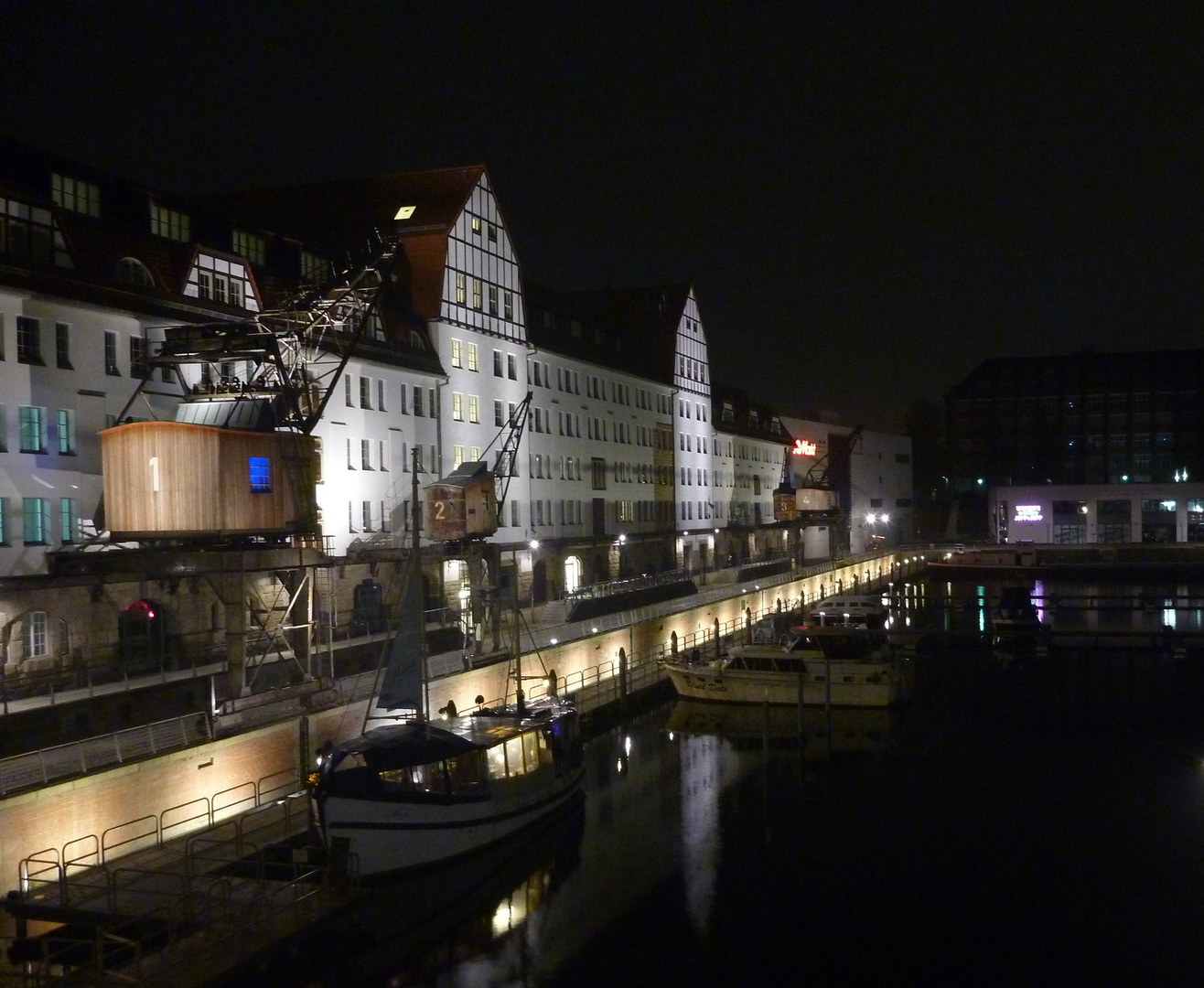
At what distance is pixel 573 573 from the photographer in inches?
2135

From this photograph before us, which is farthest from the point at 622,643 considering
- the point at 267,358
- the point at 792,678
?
the point at 267,358

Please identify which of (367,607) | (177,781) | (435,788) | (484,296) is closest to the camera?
(177,781)

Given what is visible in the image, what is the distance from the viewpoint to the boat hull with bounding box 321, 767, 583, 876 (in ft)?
67.8

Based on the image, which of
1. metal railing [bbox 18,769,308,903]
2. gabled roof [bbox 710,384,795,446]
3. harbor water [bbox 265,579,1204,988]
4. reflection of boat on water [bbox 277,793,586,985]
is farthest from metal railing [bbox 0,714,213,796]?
gabled roof [bbox 710,384,795,446]

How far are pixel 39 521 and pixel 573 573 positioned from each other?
30.2m

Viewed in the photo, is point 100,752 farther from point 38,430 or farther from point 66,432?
point 66,432

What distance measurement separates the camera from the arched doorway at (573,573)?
5350 centimetres

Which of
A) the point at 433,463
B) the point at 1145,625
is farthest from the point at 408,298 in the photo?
the point at 1145,625

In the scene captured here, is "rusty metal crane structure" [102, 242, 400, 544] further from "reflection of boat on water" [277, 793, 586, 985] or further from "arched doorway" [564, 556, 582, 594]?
"arched doorway" [564, 556, 582, 594]

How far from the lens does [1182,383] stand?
12012 cm

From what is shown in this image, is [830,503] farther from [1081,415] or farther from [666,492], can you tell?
[1081,415]

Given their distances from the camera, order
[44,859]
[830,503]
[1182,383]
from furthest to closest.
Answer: [1182,383], [830,503], [44,859]

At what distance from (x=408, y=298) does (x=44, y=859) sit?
27.8 m

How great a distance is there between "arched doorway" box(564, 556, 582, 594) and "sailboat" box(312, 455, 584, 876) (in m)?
24.7
